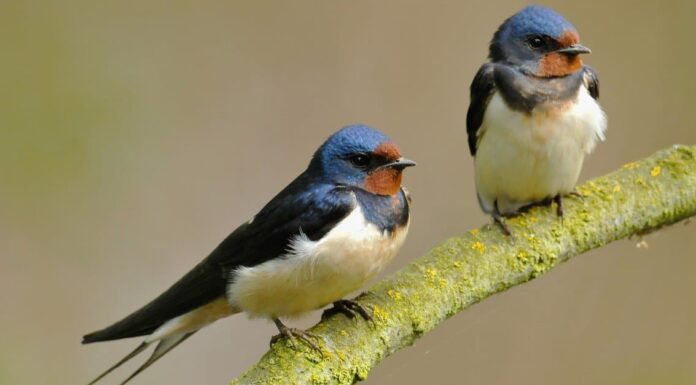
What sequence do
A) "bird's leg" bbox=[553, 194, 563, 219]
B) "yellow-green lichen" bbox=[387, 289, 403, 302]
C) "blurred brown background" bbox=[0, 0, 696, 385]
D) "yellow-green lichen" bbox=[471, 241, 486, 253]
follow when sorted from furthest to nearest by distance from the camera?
"blurred brown background" bbox=[0, 0, 696, 385] < "bird's leg" bbox=[553, 194, 563, 219] < "yellow-green lichen" bbox=[471, 241, 486, 253] < "yellow-green lichen" bbox=[387, 289, 403, 302]

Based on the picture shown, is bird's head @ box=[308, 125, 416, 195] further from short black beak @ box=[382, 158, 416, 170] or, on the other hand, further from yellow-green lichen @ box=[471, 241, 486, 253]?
yellow-green lichen @ box=[471, 241, 486, 253]

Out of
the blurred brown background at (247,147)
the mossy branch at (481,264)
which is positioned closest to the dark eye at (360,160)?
the mossy branch at (481,264)

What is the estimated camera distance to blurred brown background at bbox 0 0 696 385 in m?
4.30

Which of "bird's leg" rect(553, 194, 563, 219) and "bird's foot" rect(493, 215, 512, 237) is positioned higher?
"bird's foot" rect(493, 215, 512, 237)

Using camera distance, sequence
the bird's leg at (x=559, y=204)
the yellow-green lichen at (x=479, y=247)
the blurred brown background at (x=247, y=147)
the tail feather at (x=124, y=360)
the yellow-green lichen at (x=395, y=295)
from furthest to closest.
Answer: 1. the blurred brown background at (x=247, y=147)
2. the bird's leg at (x=559, y=204)
3. the yellow-green lichen at (x=479, y=247)
4. the yellow-green lichen at (x=395, y=295)
5. the tail feather at (x=124, y=360)

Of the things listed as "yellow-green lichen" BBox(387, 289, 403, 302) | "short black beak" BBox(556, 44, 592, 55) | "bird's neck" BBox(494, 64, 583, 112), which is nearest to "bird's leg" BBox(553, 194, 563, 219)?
"bird's neck" BBox(494, 64, 583, 112)

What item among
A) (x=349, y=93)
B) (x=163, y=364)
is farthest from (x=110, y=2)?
(x=163, y=364)

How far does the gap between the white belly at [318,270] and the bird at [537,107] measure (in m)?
0.63

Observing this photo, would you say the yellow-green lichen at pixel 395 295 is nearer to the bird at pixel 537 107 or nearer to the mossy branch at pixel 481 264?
the mossy branch at pixel 481 264

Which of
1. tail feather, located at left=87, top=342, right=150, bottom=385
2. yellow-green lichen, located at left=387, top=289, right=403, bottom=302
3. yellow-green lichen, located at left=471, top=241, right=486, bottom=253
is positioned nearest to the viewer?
tail feather, located at left=87, top=342, right=150, bottom=385

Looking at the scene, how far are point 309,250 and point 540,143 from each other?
3.04ft

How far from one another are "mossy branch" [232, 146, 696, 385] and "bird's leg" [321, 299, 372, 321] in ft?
0.06

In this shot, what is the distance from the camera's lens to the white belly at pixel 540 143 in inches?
123

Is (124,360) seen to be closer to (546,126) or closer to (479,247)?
(479,247)
